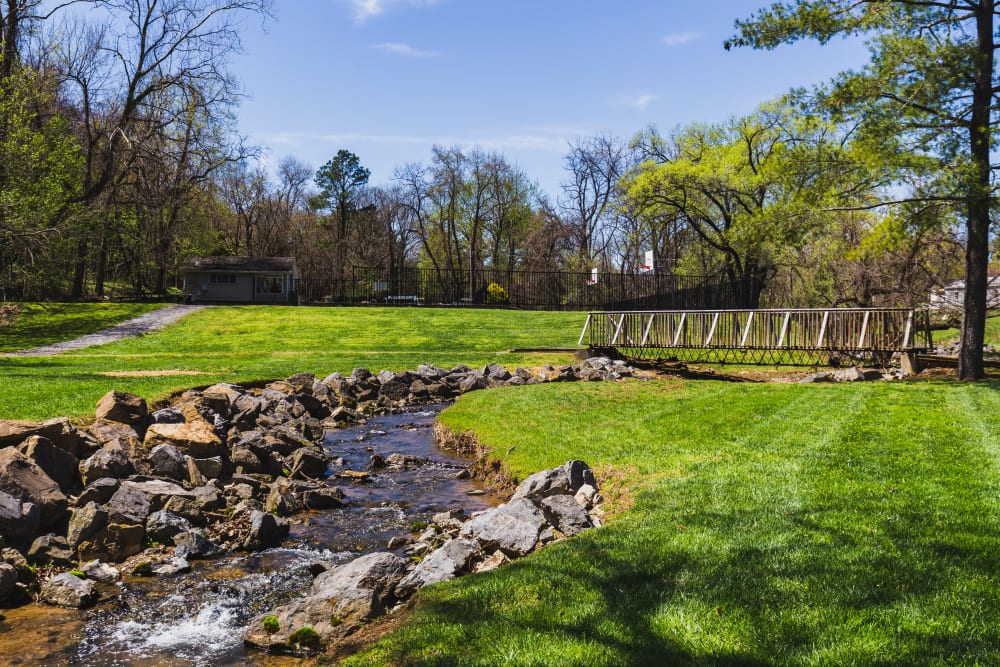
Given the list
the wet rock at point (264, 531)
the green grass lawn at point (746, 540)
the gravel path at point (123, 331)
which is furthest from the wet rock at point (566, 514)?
the gravel path at point (123, 331)

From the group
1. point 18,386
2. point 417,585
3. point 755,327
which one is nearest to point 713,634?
point 417,585

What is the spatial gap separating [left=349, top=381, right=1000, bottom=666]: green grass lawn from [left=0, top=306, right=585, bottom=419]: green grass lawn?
28.7 feet

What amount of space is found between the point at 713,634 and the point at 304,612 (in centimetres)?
305

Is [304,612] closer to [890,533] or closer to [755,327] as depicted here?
[890,533]

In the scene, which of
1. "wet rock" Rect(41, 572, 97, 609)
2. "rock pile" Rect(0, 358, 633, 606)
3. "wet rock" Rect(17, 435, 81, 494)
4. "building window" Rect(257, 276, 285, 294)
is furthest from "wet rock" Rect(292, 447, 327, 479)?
"building window" Rect(257, 276, 285, 294)

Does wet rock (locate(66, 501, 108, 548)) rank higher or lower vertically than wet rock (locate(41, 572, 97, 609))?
higher

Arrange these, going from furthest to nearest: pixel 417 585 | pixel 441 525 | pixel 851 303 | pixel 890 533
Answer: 1. pixel 851 303
2. pixel 441 525
3. pixel 417 585
4. pixel 890 533

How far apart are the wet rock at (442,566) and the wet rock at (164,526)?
3.15 metres

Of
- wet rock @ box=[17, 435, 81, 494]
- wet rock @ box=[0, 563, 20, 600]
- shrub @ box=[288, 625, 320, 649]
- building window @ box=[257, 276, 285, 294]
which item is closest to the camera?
shrub @ box=[288, 625, 320, 649]

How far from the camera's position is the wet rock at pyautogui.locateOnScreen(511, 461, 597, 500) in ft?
24.9

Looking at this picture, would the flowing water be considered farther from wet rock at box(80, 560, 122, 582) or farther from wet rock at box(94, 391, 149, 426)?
wet rock at box(94, 391, 149, 426)

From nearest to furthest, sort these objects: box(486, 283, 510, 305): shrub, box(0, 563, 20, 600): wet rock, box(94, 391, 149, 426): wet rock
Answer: box(0, 563, 20, 600): wet rock
box(94, 391, 149, 426): wet rock
box(486, 283, 510, 305): shrub

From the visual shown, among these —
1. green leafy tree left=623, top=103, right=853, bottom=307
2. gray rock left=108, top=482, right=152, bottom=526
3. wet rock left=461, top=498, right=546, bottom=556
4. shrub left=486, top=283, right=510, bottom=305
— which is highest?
green leafy tree left=623, top=103, right=853, bottom=307

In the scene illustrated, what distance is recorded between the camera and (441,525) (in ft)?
25.1
